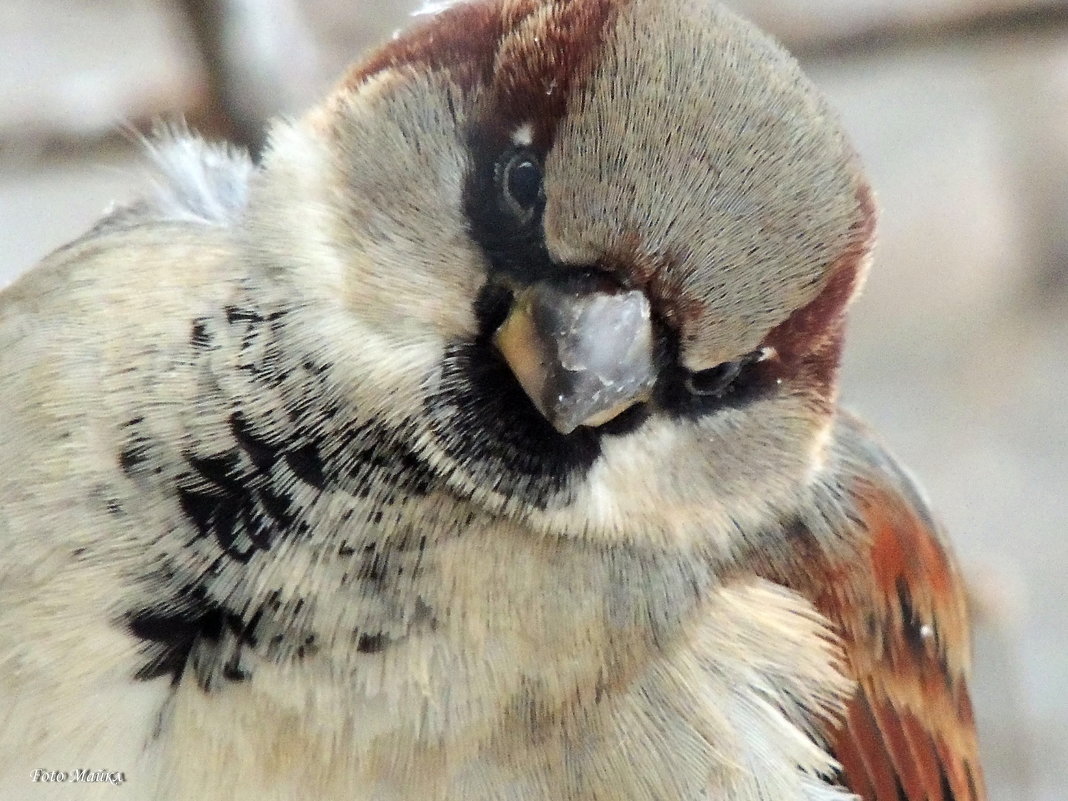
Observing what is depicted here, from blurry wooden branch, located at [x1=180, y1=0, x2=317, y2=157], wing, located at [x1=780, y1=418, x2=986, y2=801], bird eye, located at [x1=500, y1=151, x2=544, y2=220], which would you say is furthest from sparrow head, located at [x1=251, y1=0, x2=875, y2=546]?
blurry wooden branch, located at [x1=180, y1=0, x2=317, y2=157]

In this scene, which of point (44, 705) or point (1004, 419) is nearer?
point (44, 705)

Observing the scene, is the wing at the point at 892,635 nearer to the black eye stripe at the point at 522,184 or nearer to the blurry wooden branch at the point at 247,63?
the black eye stripe at the point at 522,184

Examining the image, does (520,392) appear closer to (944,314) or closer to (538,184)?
(538,184)

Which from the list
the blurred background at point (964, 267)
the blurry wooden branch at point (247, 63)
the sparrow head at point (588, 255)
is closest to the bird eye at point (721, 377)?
the sparrow head at point (588, 255)

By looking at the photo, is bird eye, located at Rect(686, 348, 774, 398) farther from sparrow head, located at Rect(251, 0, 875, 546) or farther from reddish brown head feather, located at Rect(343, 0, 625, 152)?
reddish brown head feather, located at Rect(343, 0, 625, 152)

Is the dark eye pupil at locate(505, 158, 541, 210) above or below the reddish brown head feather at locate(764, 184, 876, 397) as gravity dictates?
above

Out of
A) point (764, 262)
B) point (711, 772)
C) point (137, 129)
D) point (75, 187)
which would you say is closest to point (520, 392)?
point (764, 262)

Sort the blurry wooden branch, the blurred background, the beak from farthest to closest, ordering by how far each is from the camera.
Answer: the blurred background
the blurry wooden branch
the beak
